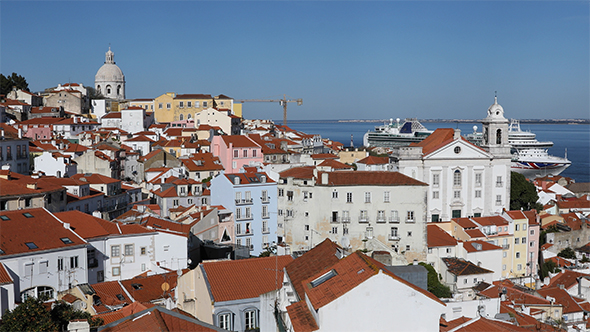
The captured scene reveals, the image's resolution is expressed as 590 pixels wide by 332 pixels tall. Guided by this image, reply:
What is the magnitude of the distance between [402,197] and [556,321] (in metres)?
8.21

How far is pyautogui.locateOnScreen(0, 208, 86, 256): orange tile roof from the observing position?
1672 centimetres

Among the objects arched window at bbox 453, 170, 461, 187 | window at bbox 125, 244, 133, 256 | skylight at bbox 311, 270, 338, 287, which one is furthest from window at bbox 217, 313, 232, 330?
arched window at bbox 453, 170, 461, 187

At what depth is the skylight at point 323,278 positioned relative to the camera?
10047 millimetres

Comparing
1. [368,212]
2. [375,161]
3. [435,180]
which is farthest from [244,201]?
[435,180]

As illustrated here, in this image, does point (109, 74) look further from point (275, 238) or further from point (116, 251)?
point (116, 251)

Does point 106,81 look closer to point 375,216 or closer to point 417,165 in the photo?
point 417,165

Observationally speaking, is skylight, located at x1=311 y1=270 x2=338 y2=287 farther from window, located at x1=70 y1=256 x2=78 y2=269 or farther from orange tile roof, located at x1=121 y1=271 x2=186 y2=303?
window, located at x1=70 y1=256 x2=78 y2=269

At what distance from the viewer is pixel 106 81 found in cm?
7900

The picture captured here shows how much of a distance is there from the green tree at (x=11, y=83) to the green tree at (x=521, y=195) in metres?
49.4

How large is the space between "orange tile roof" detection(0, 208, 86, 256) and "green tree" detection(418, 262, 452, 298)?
13.7 m

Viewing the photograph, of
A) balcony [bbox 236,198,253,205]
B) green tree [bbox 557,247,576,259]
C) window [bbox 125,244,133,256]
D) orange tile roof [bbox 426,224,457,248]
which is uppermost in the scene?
balcony [bbox 236,198,253,205]

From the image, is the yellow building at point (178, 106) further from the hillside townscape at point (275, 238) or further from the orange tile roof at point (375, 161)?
the orange tile roof at point (375, 161)

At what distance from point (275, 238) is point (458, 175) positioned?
12.8 m

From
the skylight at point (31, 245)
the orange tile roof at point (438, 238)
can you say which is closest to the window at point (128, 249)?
the skylight at point (31, 245)
